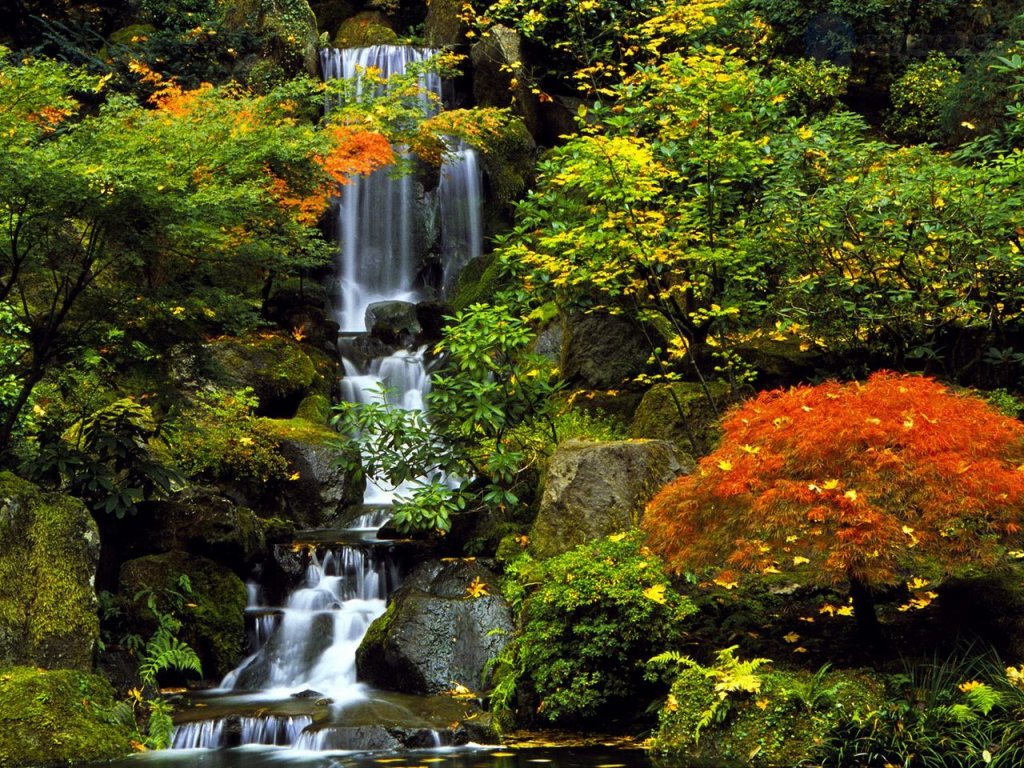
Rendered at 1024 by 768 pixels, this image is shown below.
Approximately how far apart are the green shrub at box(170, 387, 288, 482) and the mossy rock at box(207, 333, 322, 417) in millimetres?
1554

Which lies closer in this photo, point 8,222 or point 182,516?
point 8,222

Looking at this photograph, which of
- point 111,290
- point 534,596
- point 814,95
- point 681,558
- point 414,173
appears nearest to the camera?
point 681,558

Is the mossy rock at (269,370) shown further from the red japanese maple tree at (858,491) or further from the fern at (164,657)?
the red japanese maple tree at (858,491)

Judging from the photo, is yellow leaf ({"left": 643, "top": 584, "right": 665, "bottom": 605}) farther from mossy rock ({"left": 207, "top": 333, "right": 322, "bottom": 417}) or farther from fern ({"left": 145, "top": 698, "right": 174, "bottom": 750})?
mossy rock ({"left": 207, "top": 333, "right": 322, "bottom": 417})

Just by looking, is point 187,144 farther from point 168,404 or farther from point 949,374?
point 949,374

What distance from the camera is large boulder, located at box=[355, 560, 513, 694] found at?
30.3 ft

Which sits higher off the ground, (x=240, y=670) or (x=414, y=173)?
(x=414, y=173)

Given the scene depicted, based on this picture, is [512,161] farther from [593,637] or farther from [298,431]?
[593,637]

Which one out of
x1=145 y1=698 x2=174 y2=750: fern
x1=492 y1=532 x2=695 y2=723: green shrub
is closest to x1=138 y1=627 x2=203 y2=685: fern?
x1=145 y1=698 x2=174 y2=750: fern

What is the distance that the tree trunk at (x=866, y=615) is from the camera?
7.69 meters

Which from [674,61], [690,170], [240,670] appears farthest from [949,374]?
[240,670]

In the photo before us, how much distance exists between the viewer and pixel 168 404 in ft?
31.9

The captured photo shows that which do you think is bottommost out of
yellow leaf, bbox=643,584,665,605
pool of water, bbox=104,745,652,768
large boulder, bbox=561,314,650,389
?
pool of water, bbox=104,745,652,768

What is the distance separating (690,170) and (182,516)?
23.7ft
